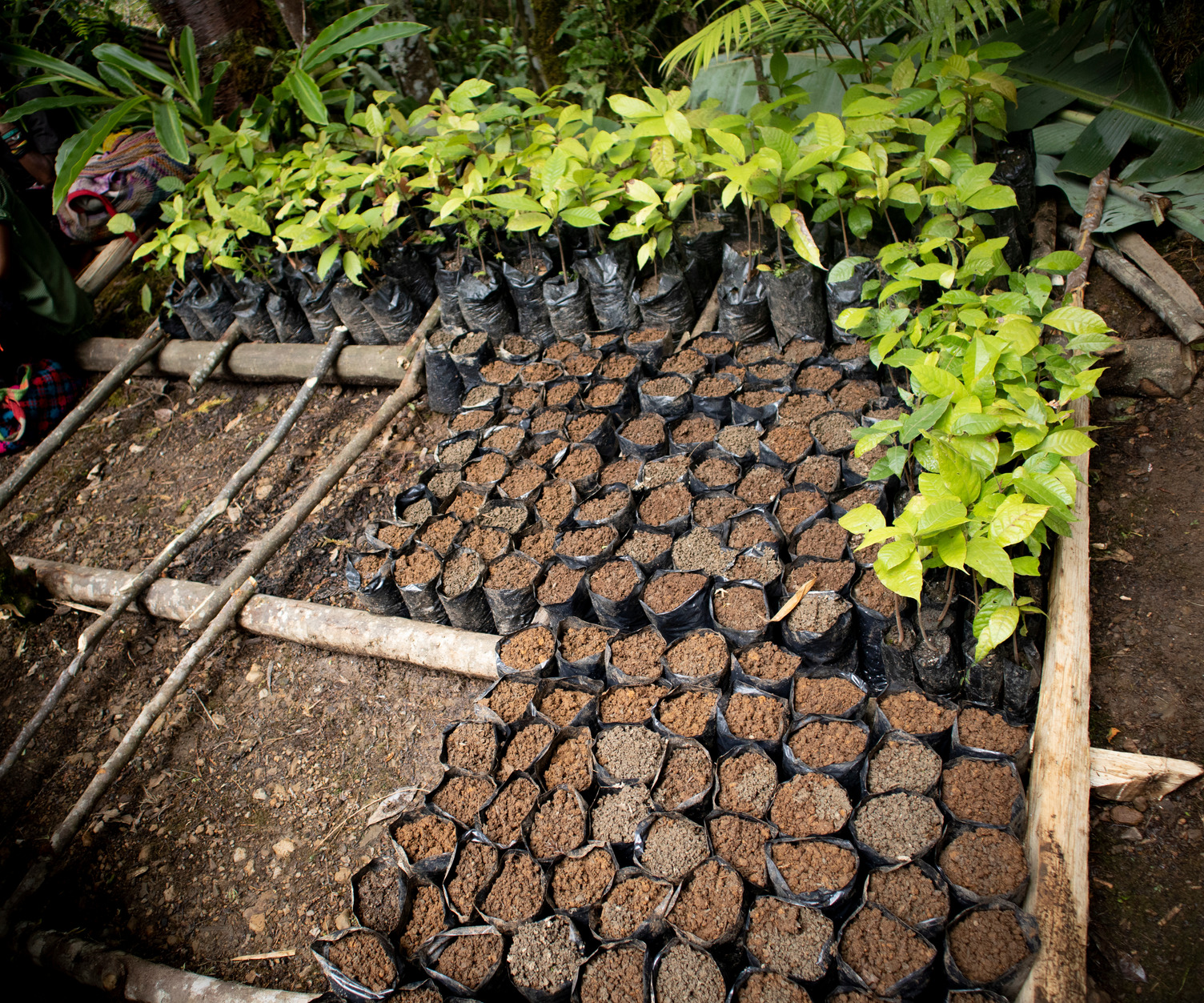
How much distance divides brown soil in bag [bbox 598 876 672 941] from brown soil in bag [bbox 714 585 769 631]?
721 mm

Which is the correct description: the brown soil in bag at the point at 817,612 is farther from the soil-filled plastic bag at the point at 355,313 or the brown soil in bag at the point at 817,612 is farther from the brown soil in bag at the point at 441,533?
the soil-filled plastic bag at the point at 355,313

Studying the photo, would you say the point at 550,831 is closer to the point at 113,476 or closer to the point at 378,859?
the point at 378,859

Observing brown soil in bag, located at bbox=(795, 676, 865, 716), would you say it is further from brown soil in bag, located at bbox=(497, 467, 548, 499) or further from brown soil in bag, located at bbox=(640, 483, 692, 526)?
brown soil in bag, located at bbox=(497, 467, 548, 499)

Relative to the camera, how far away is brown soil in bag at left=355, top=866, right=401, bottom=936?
1.78 metres

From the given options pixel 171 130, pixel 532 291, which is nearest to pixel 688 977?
pixel 532 291

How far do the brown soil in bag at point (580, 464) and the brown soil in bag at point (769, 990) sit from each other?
5.45 ft

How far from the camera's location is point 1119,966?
5.22ft

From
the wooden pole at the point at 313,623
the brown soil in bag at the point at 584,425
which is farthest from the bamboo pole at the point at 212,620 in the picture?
the brown soil in bag at the point at 584,425

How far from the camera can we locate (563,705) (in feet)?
6.86

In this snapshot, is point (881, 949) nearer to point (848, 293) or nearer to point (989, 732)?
point (989, 732)

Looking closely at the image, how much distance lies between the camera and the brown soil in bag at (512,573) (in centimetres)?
240

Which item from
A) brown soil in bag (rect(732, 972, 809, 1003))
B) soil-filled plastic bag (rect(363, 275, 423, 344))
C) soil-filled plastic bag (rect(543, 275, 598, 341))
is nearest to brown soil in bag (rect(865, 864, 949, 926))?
brown soil in bag (rect(732, 972, 809, 1003))

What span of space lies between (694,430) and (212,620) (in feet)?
6.64

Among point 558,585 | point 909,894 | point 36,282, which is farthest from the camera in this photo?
point 36,282
